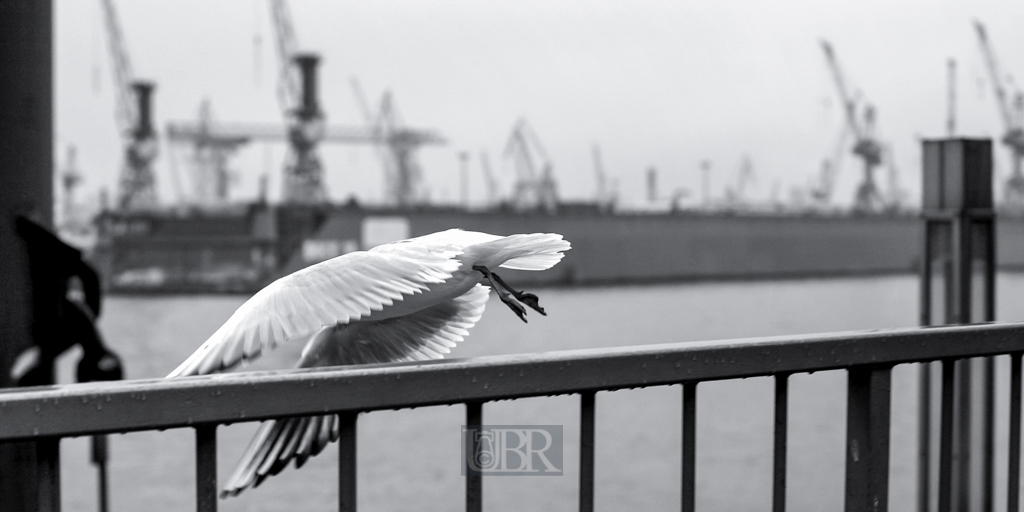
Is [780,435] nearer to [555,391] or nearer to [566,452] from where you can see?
[555,391]

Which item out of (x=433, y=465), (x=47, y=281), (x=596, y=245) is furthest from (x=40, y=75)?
(x=596, y=245)

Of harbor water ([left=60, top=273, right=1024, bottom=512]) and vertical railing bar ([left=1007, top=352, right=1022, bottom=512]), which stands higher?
vertical railing bar ([left=1007, top=352, right=1022, bottom=512])

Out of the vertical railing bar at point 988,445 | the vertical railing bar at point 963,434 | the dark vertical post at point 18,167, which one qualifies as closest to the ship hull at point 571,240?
the vertical railing bar at point 963,434

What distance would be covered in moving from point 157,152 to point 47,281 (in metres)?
58.1

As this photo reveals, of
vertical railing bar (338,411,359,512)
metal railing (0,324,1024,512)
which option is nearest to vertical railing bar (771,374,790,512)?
metal railing (0,324,1024,512)

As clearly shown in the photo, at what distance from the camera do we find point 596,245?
168 ft

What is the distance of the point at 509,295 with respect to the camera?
1.94 metres

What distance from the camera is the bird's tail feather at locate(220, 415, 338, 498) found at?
1706mm

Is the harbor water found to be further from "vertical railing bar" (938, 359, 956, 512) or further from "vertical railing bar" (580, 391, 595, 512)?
"vertical railing bar" (580, 391, 595, 512)

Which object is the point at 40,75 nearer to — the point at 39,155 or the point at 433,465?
the point at 39,155

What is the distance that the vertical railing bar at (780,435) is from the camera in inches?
70.0

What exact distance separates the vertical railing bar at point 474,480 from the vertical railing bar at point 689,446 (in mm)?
352

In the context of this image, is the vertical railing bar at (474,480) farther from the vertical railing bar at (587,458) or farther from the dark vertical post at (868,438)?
the dark vertical post at (868,438)

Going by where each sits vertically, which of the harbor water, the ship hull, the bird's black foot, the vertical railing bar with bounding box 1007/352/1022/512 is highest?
the bird's black foot
